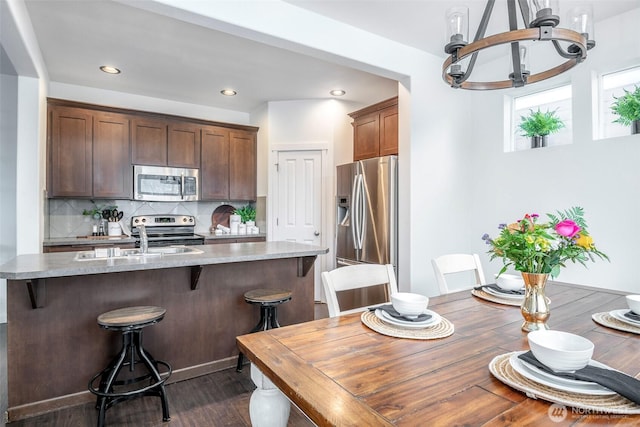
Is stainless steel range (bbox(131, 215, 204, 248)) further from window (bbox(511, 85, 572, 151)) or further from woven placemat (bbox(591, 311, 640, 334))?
woven placemat (bbox(591, 311, 640, 334))

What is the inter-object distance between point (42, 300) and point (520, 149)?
4106mm

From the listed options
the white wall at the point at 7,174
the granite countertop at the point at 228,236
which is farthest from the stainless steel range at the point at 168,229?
the white wall at the point at 7,174

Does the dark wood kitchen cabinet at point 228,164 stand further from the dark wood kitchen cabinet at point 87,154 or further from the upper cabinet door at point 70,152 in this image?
the upper cabinet door at point 70,152

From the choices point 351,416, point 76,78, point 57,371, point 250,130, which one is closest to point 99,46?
point 76,78

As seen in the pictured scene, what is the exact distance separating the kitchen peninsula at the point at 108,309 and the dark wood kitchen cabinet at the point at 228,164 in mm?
2252

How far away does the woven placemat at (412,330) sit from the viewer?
1.26 m

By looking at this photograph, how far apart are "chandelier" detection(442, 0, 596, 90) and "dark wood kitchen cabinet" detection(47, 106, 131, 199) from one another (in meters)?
3.90

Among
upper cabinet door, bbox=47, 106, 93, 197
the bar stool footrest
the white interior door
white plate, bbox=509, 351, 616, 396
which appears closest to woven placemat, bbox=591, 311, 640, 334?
white plate, bbox=509, 351, 616, 396

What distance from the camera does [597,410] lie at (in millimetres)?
786

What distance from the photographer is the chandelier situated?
1282 millimetres

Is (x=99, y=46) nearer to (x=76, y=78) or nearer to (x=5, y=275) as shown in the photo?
(x=76, y=78)

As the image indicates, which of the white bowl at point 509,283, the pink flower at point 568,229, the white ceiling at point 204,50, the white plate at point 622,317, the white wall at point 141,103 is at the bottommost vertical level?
the white plate at point 622,317

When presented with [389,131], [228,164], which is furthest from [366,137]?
[228,164]

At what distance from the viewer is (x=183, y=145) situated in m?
4.56
